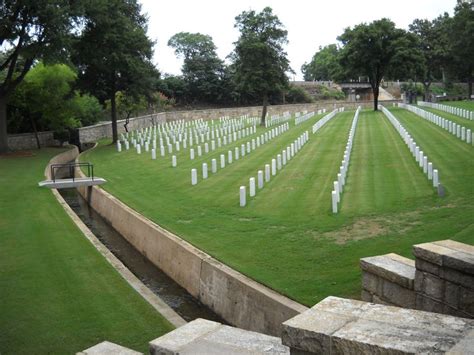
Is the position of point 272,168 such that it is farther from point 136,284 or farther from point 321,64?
point 321,64

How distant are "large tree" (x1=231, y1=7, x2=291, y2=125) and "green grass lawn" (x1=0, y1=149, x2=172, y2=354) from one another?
39921 mm

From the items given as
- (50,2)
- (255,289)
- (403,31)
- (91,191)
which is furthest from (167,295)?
(403,31)

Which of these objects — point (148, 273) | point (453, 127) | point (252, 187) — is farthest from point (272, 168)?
point (453, 127)

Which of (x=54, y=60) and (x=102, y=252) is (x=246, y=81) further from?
(x=102, y=252)

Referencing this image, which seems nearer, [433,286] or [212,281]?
[433,286]

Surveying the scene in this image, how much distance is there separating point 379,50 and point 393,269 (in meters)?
59.3

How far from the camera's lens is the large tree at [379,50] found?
199ft

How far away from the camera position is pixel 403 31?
205 feet

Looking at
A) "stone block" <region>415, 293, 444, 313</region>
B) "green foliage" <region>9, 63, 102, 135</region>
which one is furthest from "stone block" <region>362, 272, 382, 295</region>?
"green foliage" <region>9, 63, 102, 135</region>

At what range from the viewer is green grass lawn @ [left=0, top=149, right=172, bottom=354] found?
8.95m

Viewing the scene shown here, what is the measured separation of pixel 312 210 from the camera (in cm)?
1616

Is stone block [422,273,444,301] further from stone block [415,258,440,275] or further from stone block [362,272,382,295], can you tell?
stone block [362,272,382,295]

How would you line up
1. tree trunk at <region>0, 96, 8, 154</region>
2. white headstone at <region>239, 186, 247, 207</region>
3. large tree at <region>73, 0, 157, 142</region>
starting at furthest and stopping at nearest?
large tree at <region>73, 0, 157, 142</region> → tree trunk at <region>0, 96, 8, 154</region> → white headstone at <region>239, 186, 247, 207</region>

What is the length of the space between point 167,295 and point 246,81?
4505 centimetres
